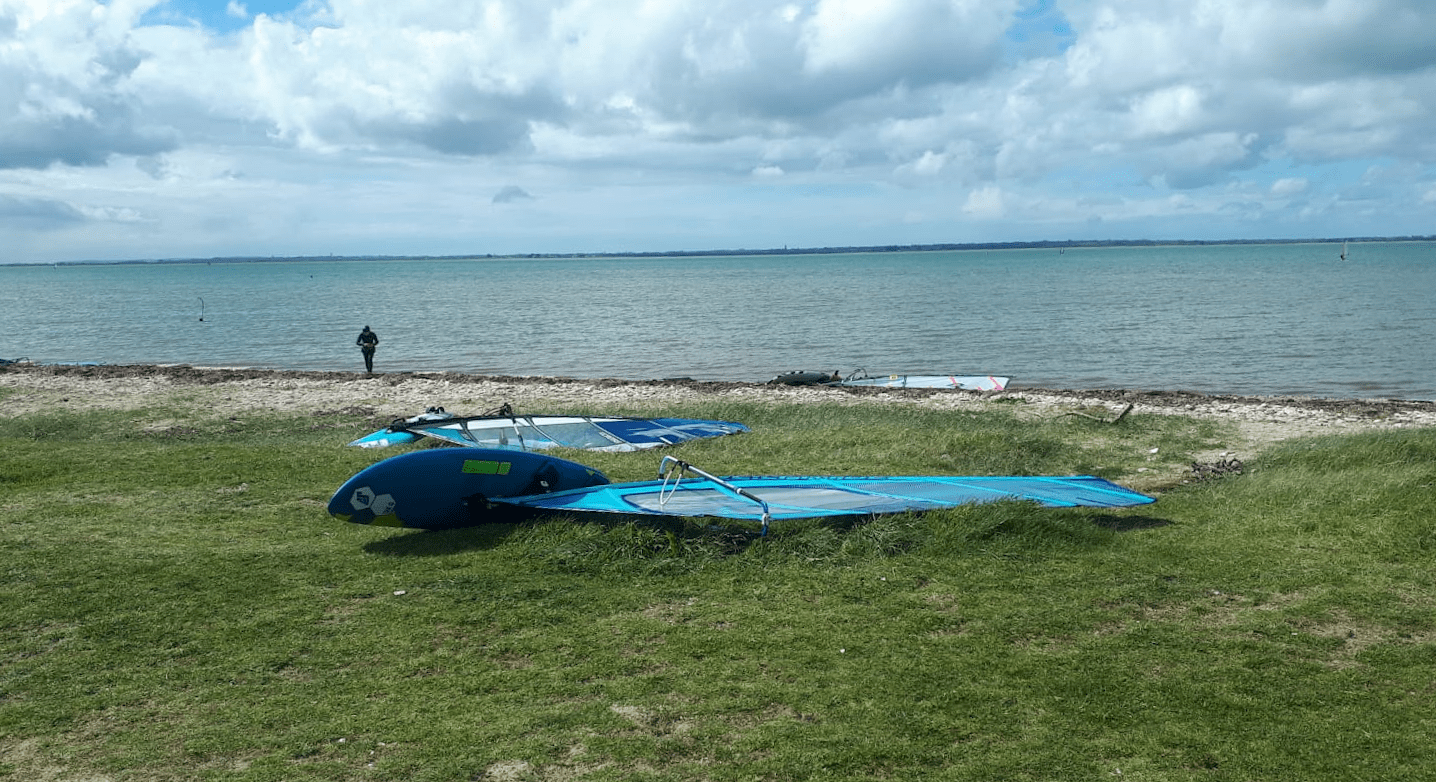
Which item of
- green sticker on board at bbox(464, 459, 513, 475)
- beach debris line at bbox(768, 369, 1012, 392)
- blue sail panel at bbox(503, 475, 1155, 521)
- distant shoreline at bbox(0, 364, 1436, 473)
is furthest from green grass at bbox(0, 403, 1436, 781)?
beach debris line at bbox(768, 369, 1012, 392)

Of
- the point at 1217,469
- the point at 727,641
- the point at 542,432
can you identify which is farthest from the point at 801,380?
the point at 727,641

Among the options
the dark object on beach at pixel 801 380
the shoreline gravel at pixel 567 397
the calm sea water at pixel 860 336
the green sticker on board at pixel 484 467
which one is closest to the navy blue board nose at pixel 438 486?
the green sticker on board at pixel 484 467

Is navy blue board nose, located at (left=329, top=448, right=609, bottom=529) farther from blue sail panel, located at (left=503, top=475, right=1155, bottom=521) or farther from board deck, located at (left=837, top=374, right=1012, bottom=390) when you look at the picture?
board deck, located at (left=837, top=374, right=1012, bottom=390)

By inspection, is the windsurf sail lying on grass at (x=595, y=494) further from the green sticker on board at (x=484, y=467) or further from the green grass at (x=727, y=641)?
the green grass at (x=727, y=641)

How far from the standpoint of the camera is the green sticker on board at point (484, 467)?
1024cm

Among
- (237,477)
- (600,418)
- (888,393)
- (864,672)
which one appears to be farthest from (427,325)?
(864,672)

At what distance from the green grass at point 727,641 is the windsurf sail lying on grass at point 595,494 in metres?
0.28

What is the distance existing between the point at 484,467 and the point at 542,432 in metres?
6.86

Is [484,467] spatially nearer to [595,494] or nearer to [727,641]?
[595,494]

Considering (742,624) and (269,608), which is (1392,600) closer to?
(742,624)

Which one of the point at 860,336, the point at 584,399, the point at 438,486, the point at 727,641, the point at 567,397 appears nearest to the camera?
the point at 727,641

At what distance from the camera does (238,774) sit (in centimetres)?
541

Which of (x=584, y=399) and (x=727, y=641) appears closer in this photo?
(x=727, y=641)

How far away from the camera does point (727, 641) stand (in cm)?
729
